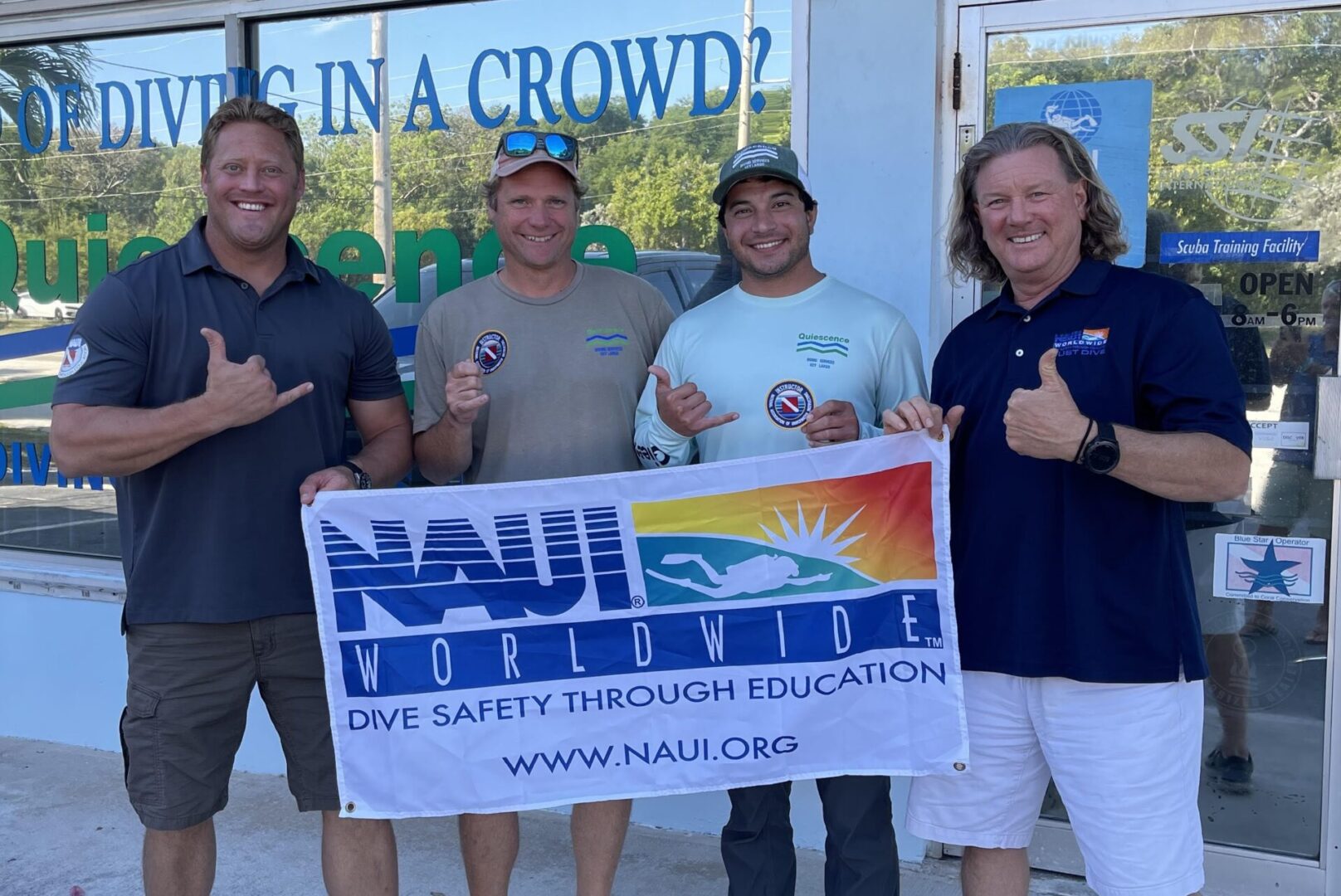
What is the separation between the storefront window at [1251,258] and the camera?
10.8 feet

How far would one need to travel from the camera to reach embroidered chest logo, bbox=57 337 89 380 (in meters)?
2.66

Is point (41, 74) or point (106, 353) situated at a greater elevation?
point (41, 74)

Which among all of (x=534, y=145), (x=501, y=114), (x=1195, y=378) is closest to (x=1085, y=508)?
(x=1195, y=378)

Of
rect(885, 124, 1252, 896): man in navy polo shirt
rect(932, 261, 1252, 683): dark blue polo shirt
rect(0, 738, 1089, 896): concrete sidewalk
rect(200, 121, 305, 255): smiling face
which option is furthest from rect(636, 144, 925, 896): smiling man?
rect(200, 121, 305, 255): smiling face

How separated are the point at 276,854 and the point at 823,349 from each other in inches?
100

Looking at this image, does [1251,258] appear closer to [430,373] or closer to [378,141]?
[430,373]

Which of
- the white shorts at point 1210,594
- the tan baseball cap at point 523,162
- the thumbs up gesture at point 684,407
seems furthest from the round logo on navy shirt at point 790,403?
the white shorts at point 1210,594

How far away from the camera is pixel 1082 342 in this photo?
7.89ft

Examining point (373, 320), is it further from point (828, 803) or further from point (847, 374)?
point (828, 803)

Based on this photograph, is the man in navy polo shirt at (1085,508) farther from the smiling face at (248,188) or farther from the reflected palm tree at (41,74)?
the reflected palm tree at (41,74)

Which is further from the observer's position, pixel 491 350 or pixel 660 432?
pixel 491 350

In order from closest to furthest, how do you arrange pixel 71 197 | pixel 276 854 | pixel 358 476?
pixel 358 476 → pixel 276 854 → pixel 71 197

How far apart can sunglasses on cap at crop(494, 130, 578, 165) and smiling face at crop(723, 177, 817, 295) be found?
453 mm

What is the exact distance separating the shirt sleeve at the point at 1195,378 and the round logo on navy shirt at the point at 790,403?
2.49 feet
